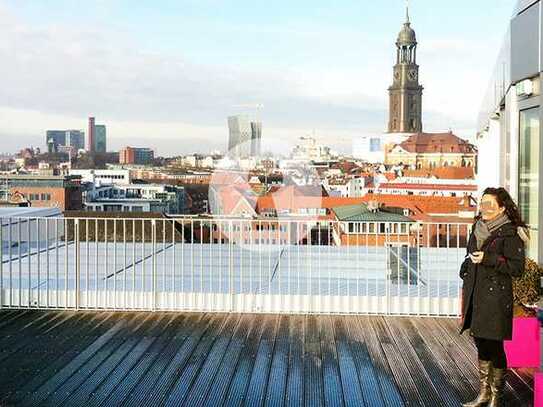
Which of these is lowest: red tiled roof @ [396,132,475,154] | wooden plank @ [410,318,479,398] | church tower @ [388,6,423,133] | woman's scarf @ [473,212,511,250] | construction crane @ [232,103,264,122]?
wooden plank @ [410,318,479,398]

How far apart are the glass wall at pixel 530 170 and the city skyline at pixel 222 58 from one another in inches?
105

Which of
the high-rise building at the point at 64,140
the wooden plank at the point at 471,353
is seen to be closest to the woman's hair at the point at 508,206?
the wooden plank at the point at 471,353

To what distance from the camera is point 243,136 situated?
8930 millimetres

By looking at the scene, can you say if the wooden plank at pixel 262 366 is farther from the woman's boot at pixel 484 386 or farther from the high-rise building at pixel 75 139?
the high-rise building at pixel 75 139

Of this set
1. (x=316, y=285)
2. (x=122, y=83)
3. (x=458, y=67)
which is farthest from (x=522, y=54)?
(x=122, y=83)

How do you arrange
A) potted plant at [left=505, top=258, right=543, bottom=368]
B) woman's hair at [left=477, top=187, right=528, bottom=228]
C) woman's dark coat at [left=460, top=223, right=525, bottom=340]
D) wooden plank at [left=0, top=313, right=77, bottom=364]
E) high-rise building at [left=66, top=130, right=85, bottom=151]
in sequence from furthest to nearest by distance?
high-rise building at [left=66, top=130, right=85, bottom=151]
wooden plank at [left=0, top=313, right=77, bottom=364]
potted plant at [left=505, top=258, right=543, bottom=368]
woman's hair at [left=477, top=187, right=528, bottom=228]
woman's dark coat at [left=460, top=223, right=525, bottom=340]

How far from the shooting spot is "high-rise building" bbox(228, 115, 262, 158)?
8.84 meters

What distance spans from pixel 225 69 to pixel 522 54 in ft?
61.4

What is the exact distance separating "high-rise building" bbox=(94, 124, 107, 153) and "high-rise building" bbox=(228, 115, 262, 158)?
184 ft

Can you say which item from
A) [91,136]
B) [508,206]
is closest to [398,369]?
[508,206]

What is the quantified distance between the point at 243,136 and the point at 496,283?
5709 millimetres

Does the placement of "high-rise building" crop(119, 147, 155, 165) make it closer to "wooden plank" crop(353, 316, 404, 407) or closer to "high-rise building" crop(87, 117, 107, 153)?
"high-rise building" crop(87, 117, 107, 153)

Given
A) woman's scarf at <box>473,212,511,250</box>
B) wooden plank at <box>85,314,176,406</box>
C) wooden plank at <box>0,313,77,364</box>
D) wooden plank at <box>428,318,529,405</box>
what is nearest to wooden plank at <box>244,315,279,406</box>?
wooden plank at <box>85,314,176,406</box>

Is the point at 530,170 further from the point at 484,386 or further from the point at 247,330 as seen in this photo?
the point at 247,330
